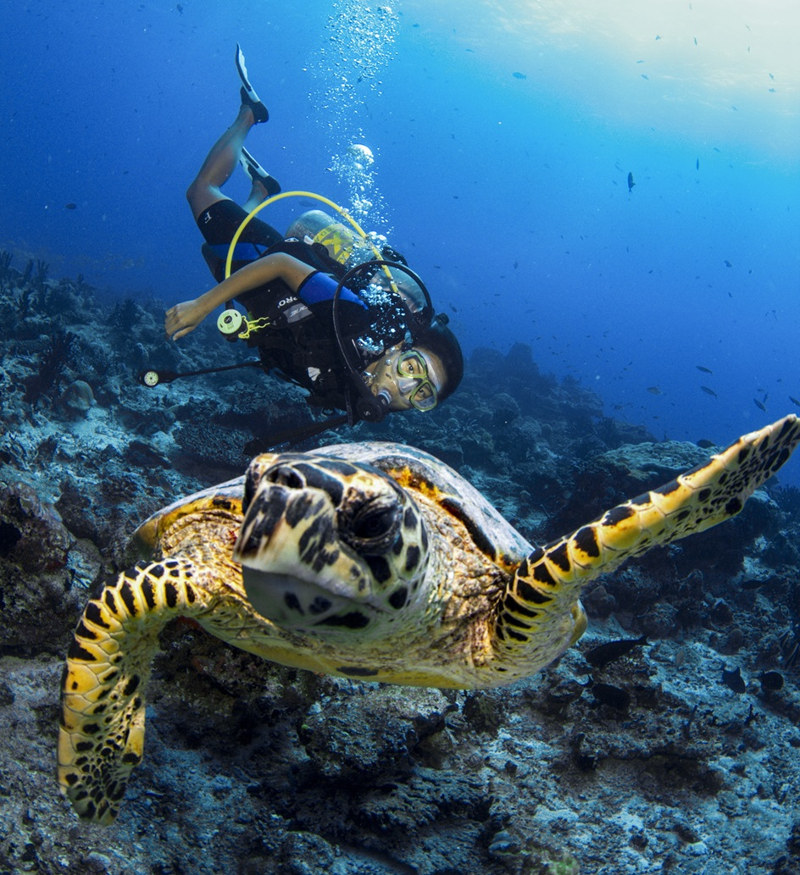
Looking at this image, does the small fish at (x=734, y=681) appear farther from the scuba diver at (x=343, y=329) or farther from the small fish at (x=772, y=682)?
the scuba diver at (x=343, y=329)

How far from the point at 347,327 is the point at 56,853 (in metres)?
3.70

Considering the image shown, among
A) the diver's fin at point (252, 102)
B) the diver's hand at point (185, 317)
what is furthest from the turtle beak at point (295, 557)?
the diver's fin at point (252, 102)

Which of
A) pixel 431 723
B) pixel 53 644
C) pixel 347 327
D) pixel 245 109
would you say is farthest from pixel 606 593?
pixel 245 109

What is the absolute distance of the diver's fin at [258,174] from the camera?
701 centimetres

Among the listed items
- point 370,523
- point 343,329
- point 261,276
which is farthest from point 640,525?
point 261,276

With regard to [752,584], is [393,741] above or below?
above

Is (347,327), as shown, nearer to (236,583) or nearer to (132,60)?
(236,583)

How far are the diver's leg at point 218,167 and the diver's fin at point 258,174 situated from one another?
0.23 meters

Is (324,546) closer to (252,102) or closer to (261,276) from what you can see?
(261,276)

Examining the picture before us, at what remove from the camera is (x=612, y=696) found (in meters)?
3.65

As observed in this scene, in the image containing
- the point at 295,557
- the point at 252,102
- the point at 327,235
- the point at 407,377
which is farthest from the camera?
the point at 252,102

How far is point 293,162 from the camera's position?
112m

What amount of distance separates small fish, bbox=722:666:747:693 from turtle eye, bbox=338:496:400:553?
4938mm

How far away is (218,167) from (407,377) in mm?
4477
